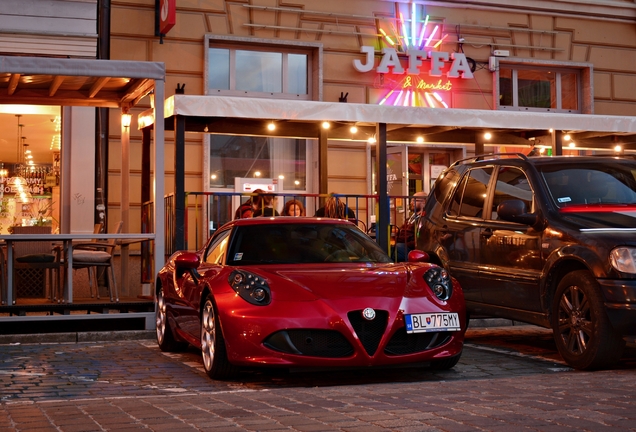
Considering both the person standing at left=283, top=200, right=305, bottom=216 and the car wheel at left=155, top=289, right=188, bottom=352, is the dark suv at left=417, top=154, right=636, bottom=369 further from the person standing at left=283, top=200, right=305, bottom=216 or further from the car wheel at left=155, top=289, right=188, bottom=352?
the person standing at left=283, top=200, right=305, bottom=216

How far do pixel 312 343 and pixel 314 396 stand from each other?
701 millimetres

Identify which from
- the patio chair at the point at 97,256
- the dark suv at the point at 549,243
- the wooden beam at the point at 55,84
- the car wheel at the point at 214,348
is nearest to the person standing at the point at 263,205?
the patio chair at the point at 97,256

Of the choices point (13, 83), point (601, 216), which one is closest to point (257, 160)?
point (13, 83)

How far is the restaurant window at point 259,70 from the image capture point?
61.6 feet

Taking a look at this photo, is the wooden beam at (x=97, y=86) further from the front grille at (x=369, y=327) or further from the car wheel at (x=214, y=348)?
the front grille at (x=369, y=327)

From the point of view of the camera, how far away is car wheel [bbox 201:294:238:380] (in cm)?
786

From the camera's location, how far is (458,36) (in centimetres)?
2006

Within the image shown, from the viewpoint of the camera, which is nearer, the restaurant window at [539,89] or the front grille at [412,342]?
the front grille at [412,342]

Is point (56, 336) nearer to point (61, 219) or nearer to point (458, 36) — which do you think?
point (61, 219)

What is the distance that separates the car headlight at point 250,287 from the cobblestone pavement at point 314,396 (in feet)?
2.16

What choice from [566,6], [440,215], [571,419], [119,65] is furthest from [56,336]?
[566,6]

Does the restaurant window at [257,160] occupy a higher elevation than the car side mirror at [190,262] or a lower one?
higher

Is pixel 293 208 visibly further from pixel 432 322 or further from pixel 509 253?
pixel 432 322

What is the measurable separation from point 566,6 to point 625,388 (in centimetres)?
1529
